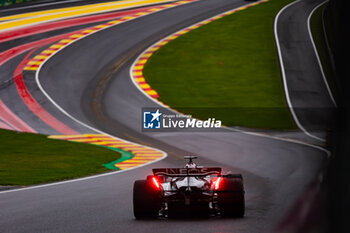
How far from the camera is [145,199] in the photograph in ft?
32.6

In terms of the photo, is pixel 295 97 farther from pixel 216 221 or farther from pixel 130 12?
pixel 216 221

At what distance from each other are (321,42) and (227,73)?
8.97 metres

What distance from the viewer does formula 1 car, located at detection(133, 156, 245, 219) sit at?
32.4ft

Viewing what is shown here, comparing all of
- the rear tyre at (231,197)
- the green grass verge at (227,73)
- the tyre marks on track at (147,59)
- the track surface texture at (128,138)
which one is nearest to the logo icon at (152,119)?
the track surface texture at (128,138)

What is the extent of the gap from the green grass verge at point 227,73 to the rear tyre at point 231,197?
21.8 m

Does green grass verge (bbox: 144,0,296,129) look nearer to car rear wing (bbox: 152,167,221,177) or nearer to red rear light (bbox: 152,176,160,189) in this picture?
car rear wing (bbox: 152,167,221,177)

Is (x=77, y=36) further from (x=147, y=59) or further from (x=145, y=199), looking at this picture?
(x=145, y=199)

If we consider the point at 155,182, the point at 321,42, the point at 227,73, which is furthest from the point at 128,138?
the point at 321,42

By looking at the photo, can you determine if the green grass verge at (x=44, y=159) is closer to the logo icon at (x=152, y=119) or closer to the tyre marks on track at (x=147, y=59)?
the logo icon at (x=152, y=119)

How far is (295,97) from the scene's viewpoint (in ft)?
121

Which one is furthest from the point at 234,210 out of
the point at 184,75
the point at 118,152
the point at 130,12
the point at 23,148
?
the point at 130,12

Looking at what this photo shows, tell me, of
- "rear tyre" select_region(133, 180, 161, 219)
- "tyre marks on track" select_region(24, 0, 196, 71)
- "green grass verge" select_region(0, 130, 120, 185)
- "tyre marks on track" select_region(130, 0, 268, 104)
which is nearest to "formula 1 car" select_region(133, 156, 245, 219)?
"rear tyre" select_region(133, 180, 161, 219)

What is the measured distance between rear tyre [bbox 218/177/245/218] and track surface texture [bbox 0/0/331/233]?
0.24 metres

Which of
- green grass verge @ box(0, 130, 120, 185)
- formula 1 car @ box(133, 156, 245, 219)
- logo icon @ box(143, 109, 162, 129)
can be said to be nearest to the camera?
formula 1 car @ box(133, 156, 245, 219)
